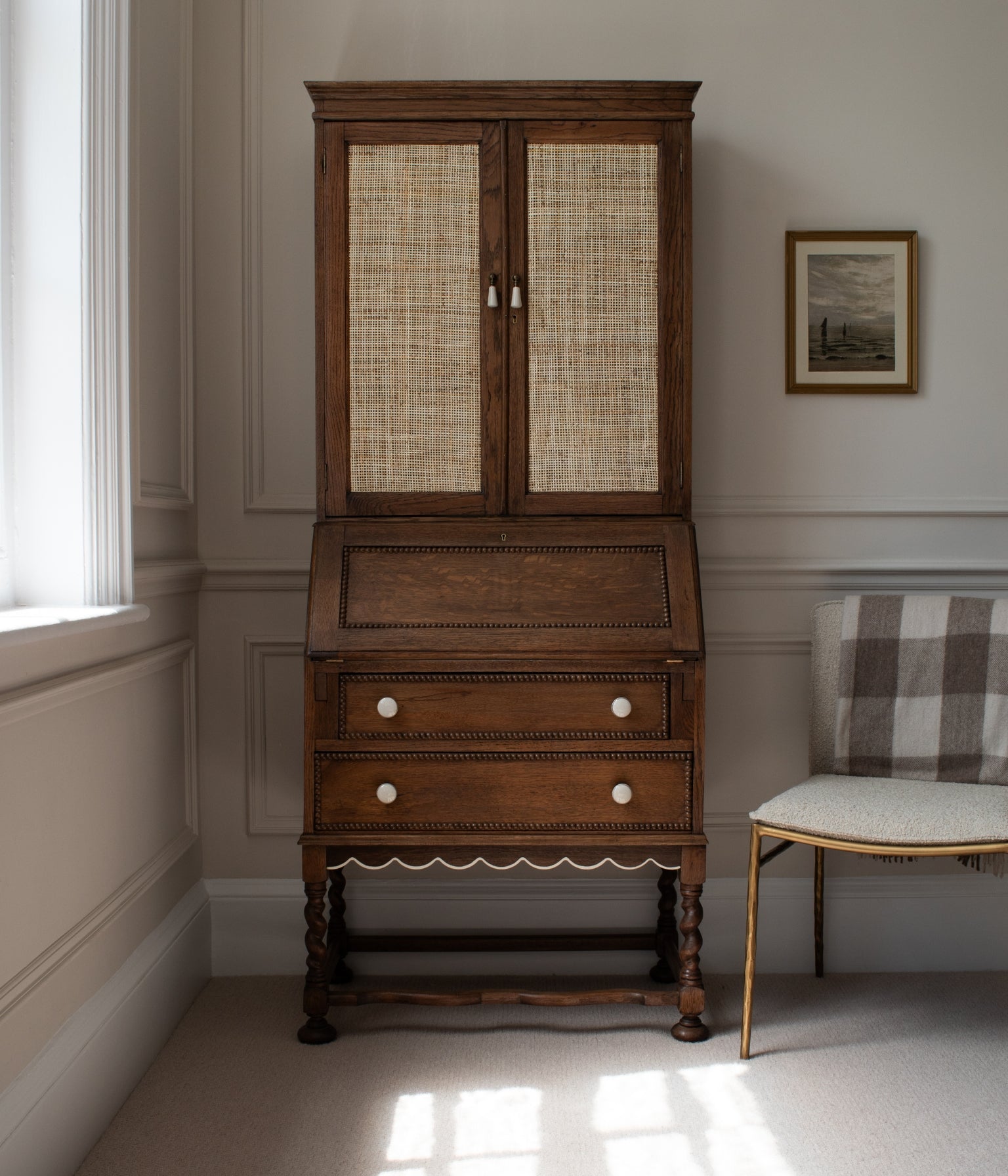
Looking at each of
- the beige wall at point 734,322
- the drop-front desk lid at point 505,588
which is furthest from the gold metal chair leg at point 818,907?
the drop-front desk lid at point 505,588

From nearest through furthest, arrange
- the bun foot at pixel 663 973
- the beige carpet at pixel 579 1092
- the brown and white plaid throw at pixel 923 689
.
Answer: the beige carpet at pixel 579 1092, the brown and white plaid throw at pixel 923 689, the bun foot at pixel 663 973

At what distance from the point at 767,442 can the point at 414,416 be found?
1011 mm

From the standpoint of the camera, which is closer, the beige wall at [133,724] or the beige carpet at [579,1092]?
the beige wall at [133,724]

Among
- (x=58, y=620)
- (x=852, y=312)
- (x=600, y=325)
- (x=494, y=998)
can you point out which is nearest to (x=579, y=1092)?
(x=494, y=998)

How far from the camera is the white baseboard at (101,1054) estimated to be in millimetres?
1592

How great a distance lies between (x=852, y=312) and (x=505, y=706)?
145 centimetres

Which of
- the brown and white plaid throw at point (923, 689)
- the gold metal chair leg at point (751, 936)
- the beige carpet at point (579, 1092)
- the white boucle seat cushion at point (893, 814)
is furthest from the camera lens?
the brown and white plaid throw at point (923, 689)

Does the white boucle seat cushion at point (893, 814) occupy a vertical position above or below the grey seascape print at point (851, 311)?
below

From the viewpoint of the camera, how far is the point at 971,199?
103 inches

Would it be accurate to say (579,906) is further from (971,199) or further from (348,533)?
(971,199)

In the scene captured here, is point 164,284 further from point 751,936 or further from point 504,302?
point 751,936

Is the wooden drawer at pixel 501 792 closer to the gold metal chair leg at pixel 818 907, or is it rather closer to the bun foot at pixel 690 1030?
the bun foot at pixel 690 1030

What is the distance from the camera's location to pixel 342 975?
8.39 feet

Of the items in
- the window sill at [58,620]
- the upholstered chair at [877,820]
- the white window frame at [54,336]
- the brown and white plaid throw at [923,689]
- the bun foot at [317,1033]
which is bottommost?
the bun foot at [317,1033]
